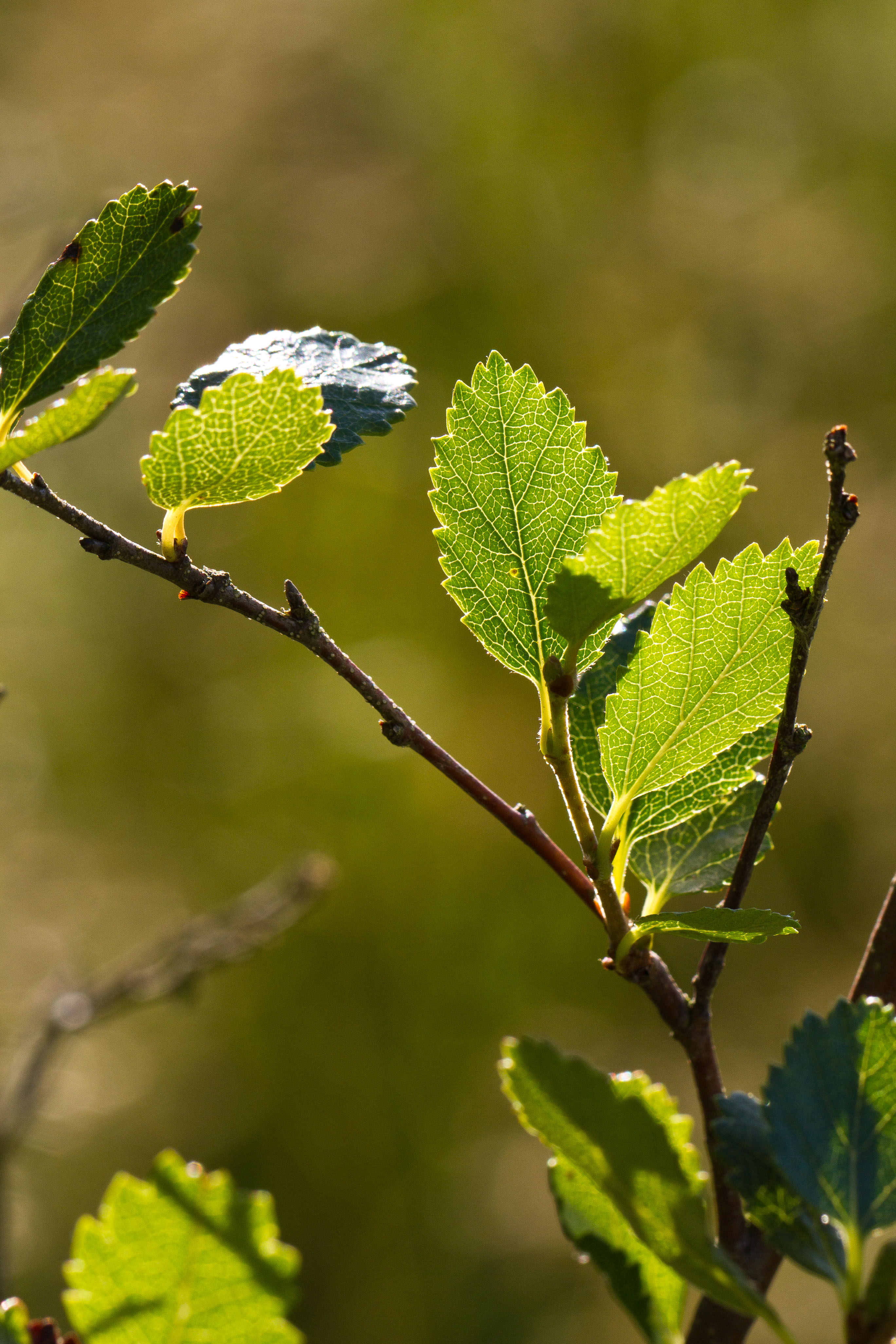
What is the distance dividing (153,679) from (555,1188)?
1985 millimetres

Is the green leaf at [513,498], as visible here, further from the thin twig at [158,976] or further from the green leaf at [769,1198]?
the thin twig at [158,976]

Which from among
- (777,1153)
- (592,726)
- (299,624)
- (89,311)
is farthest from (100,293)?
(777,1153)

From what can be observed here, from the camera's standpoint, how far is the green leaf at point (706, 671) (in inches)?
13.8

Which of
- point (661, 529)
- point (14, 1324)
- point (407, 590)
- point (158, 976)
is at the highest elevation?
point (407, 590)

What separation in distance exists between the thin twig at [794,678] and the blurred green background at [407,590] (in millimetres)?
1275

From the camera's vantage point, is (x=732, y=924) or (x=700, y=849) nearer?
(x=732, y=924)

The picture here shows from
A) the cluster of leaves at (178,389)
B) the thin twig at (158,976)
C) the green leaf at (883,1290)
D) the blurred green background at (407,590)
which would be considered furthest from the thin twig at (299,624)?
the blurred green background at (407,590)

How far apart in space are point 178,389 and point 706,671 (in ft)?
0.72

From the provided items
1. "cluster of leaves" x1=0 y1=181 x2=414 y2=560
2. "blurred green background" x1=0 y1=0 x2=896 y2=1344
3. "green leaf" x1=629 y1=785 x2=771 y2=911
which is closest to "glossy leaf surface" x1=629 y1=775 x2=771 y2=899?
"green leaf" x1=629 y1=785 x2=771 y2=911

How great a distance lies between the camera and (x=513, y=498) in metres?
0.36

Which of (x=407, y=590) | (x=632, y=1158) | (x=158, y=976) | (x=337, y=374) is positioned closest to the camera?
(x=632, y=1158)

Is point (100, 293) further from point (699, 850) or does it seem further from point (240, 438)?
point (699, 850)

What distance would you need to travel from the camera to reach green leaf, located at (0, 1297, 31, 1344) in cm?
30

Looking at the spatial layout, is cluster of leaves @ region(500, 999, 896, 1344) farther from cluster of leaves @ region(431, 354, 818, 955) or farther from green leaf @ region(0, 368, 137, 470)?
green leaf @ region(0, 368, 137, 470)
